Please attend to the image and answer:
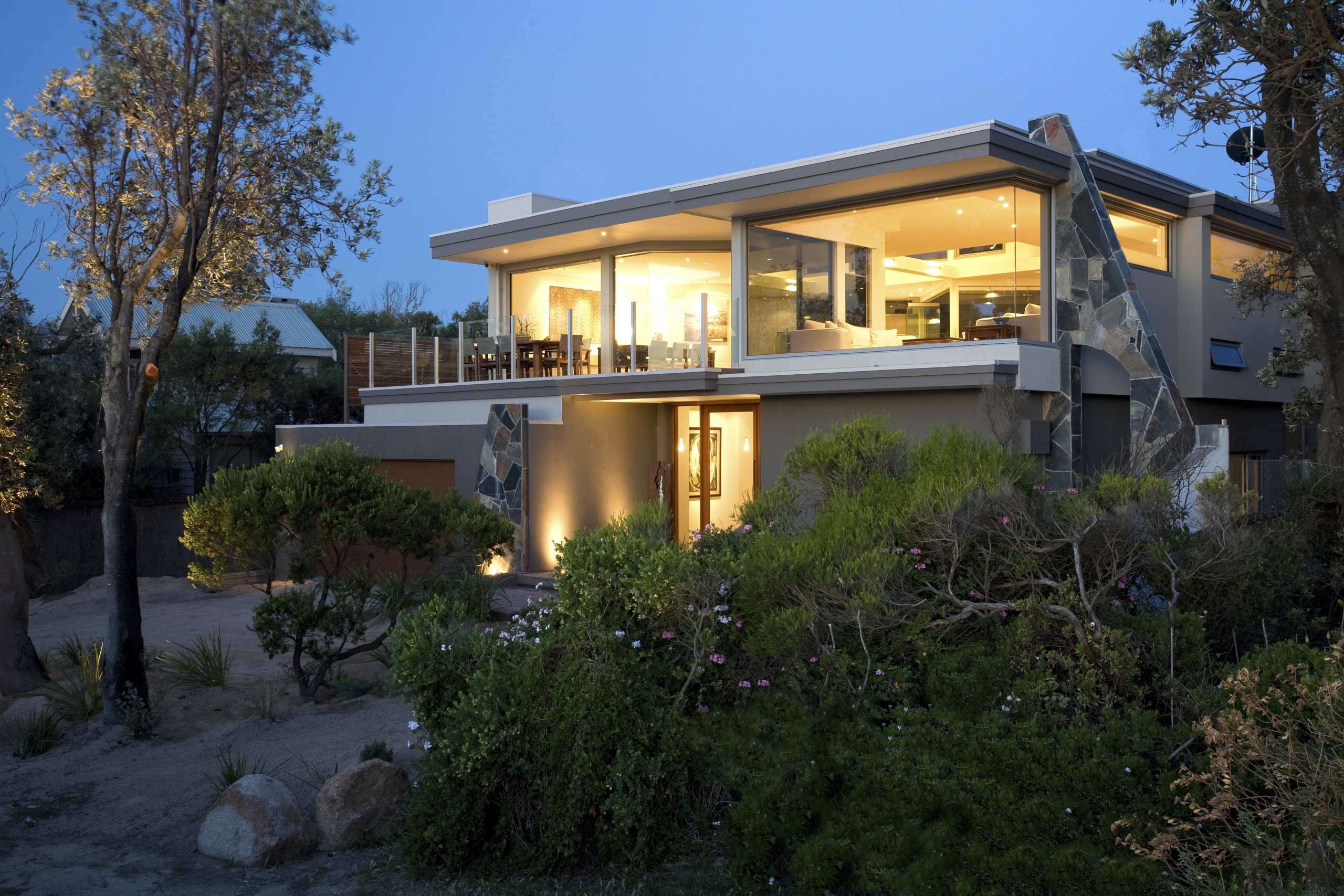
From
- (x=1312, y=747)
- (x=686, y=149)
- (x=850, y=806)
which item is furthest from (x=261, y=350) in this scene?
(x=686, y=149)

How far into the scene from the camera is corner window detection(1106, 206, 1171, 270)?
14234 millimetres

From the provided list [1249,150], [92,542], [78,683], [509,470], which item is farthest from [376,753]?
[92,542]

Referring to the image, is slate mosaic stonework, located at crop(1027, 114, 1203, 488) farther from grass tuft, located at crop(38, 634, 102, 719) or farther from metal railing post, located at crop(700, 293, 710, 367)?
grass tuft, located at crop(38, 634, 102, 719)

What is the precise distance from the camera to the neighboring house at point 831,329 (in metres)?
12.0

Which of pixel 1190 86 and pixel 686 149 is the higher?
pixel 686 149

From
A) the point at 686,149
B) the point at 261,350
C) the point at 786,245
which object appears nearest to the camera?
the point at 786,245

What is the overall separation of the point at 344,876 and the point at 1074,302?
403 inches

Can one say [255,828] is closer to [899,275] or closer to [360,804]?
[360,804]

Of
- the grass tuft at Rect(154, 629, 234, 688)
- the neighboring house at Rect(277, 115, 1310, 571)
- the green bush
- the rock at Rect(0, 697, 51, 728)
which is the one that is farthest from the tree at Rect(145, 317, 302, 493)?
the green bush

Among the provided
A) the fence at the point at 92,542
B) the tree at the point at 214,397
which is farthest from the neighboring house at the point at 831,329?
the tree at the point at 214,397

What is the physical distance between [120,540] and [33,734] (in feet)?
5.35

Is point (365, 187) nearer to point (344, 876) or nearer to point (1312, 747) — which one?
point (344, 876)

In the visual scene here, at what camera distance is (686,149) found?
18412cm

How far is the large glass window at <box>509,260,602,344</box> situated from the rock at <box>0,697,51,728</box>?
10018mm
